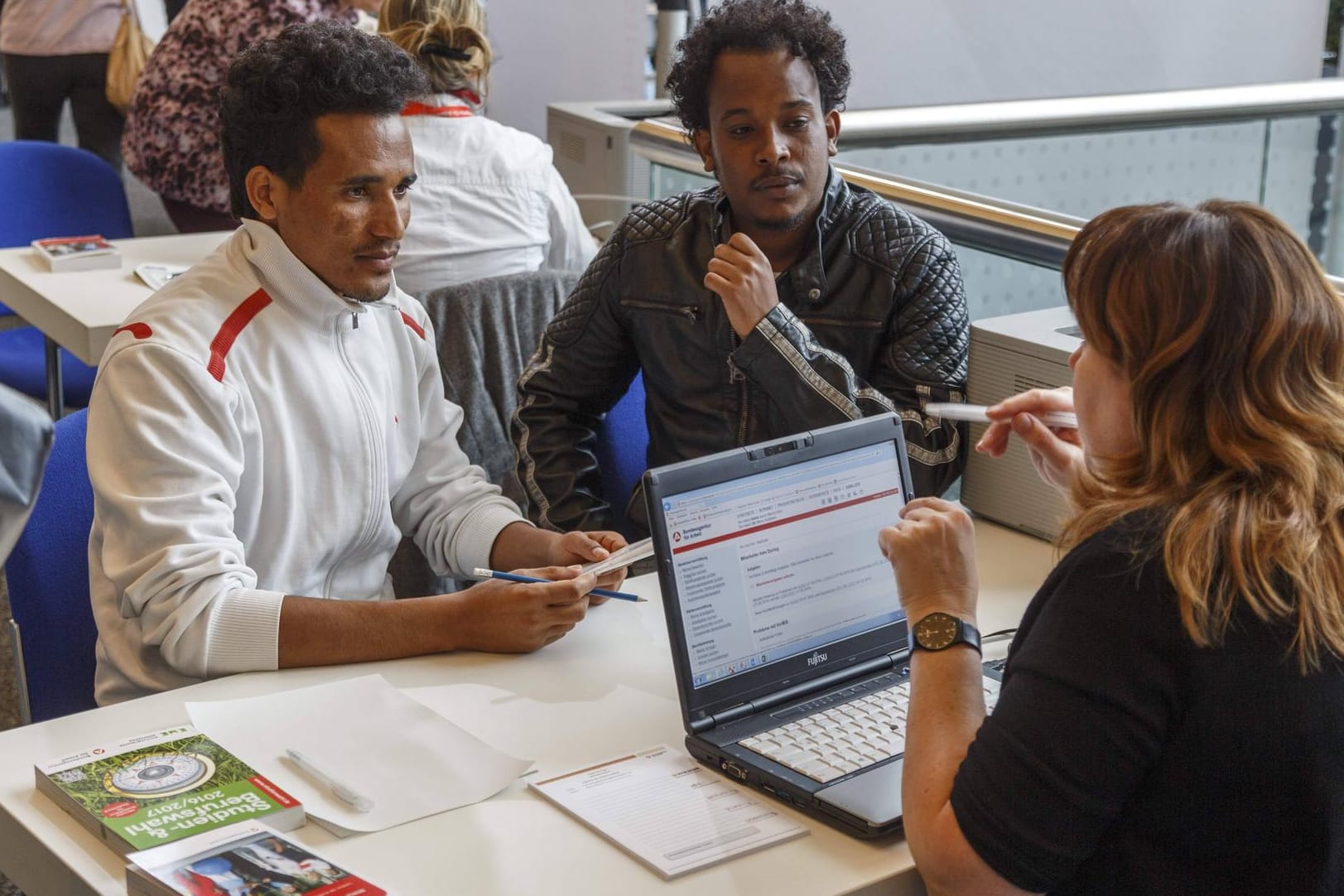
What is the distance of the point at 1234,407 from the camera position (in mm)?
1125

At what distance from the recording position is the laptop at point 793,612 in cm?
139

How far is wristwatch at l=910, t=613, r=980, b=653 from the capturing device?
1263 millimetres

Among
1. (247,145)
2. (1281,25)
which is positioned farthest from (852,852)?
(1281,25)

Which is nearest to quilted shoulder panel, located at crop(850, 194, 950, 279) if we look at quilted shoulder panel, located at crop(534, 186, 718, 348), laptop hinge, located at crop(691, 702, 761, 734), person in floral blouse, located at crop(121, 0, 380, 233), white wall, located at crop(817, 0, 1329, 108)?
quilted shoulder panel, located at crop(534, 186, 718, 348)

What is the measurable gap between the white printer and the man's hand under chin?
332mm

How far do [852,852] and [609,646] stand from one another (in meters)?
0.50

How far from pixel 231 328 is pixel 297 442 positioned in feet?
0.53

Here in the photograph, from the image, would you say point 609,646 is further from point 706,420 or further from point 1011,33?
point 1011,33

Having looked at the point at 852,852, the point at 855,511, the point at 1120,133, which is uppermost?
the point at 1120,133

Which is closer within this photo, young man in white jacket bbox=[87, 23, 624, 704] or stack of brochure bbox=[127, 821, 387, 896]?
stack of brochure bbox=[127, 821, 387, 896]

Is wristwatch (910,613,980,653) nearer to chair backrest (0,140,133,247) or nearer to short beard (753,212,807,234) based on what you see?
short beard (753,212,807,234)

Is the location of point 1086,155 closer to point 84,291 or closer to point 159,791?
point 84,291

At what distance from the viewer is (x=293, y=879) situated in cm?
115

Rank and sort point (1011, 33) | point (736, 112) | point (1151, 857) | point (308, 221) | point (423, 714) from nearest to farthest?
point (1151, 857) → point (423, 714) → point (308, 221) → point (736, 112) → point (1011, 33)
